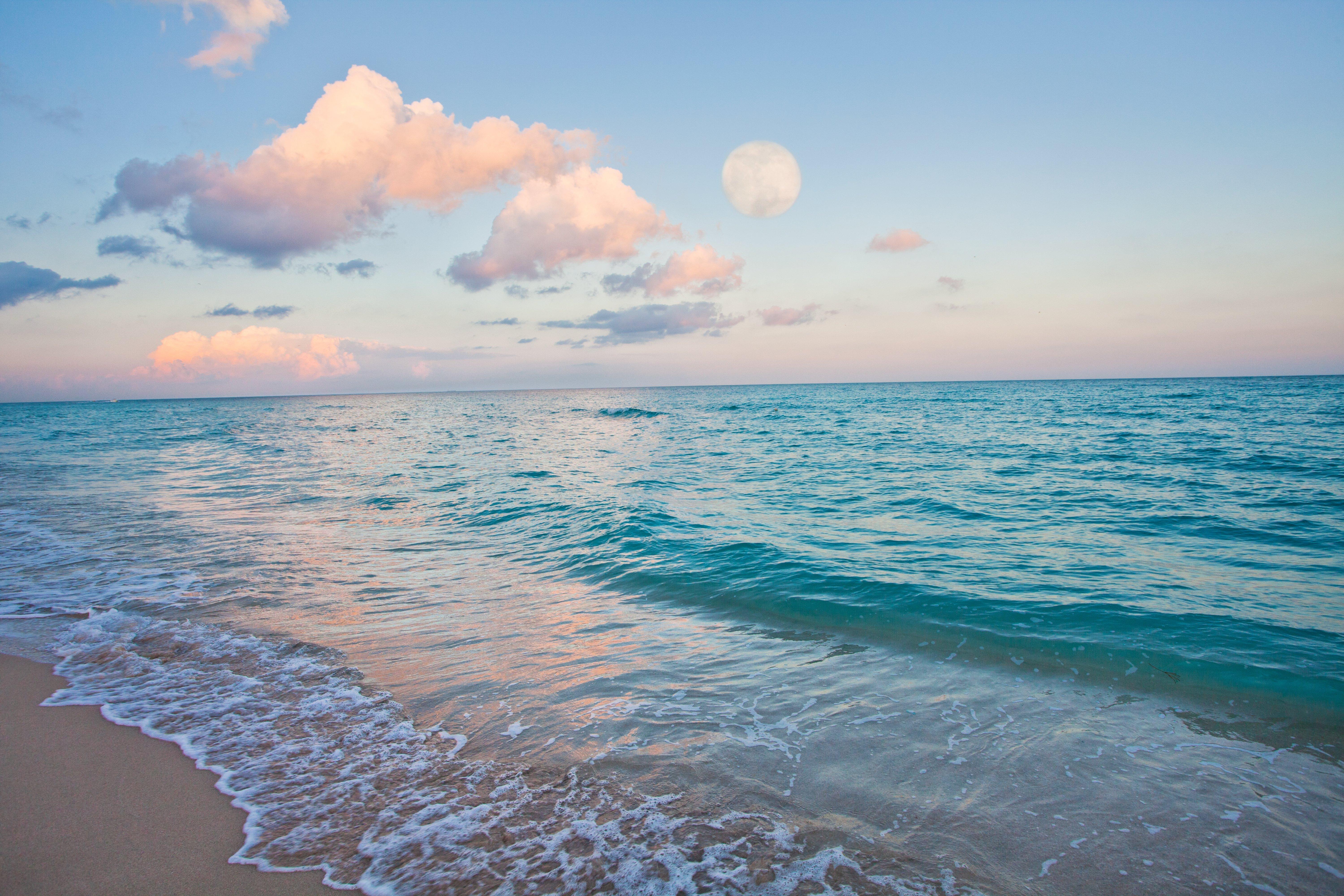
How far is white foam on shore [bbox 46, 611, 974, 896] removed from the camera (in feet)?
9.78

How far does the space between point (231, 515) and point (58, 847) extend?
40.6 ft

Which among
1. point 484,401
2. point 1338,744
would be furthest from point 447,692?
point 484,401

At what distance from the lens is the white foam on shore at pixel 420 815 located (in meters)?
2.98

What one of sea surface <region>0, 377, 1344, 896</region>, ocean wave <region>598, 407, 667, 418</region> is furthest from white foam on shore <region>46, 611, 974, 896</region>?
ocean wave <region>598, 407, 667, 418</region>

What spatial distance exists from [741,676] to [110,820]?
4.45m

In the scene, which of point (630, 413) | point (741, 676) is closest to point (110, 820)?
point (741, 676)

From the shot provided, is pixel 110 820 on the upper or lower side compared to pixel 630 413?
lower

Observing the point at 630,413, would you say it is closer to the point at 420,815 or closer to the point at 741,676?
the point at 741,676

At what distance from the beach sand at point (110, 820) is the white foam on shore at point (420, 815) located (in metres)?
0.11

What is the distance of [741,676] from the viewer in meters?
5.55

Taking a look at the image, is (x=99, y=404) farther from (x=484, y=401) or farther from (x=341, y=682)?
(x=341, y=682)

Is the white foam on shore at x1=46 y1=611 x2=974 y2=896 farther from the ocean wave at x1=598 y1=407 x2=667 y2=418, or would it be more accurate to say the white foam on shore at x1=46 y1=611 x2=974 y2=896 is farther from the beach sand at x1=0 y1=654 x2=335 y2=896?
the ocean wave at x1=598 y1=407 x2=667 y2=418

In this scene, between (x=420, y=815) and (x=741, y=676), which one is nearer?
(x=420, y=815)

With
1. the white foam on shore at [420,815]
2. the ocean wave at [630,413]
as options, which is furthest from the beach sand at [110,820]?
the ocean wave at [630,413]
